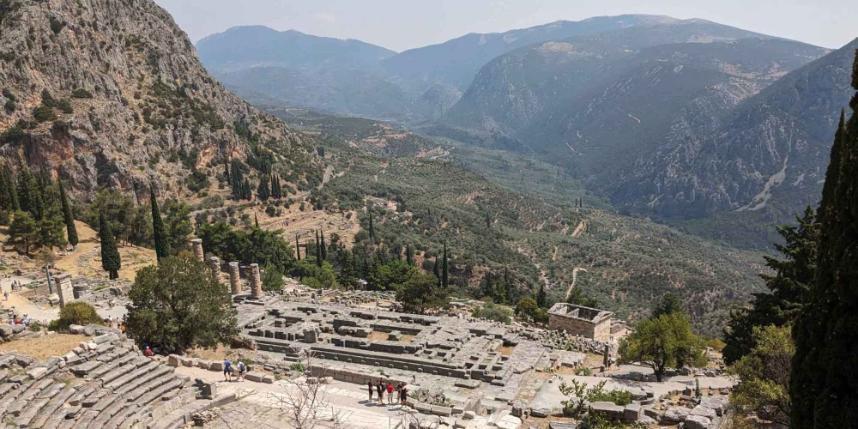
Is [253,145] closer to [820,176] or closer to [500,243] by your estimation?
[500,243]

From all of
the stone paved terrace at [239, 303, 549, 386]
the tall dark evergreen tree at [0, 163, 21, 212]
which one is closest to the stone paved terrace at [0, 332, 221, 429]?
the stone paved terrace at [239, 303, 549, 386]

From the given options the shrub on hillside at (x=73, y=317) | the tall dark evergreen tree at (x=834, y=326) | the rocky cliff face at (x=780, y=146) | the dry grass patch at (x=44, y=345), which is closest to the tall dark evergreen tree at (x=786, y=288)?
the tall dark evergreen tree at (x=834, y=326)

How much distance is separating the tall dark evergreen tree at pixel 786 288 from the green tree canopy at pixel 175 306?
27.3m

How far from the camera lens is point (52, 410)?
1959cm

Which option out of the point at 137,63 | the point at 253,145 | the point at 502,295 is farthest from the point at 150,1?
the point at 502,295

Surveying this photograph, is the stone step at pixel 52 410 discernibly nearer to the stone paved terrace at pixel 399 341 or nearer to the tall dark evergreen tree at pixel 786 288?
the stone paved terrace at pixel 399 341

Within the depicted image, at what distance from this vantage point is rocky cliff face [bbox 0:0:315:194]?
74812 millimetres

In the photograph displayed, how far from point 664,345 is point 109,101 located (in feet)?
A: 274

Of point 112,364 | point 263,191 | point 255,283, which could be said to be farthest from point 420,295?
point 263,191

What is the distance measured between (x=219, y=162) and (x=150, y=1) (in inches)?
1674

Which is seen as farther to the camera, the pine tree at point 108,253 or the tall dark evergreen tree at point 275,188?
the tall dark evergreen tree at point 275,188

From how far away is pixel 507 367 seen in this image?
31812 mm

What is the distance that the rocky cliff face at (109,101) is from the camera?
74812 millimetres

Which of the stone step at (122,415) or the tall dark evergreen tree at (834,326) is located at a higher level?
the tall dark evergreen tree at (834,326)
